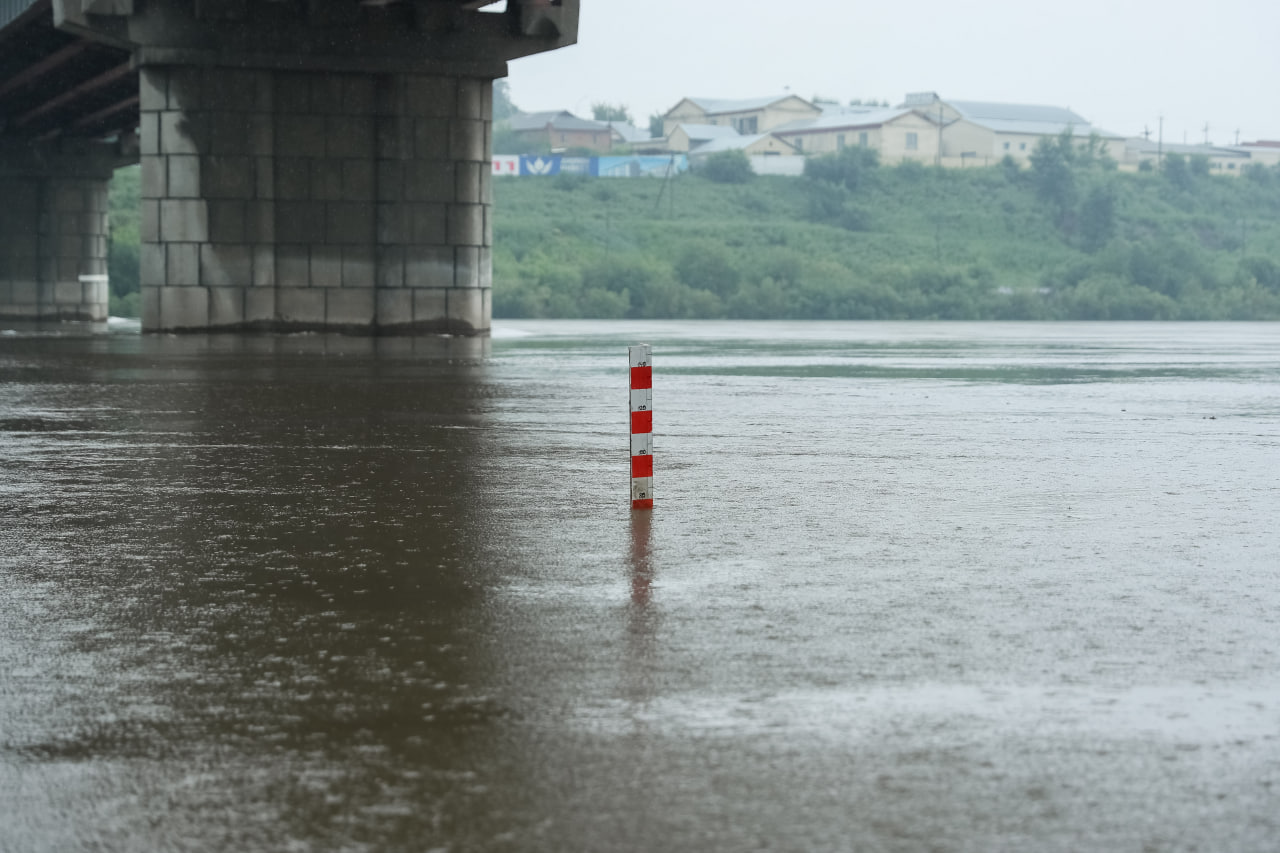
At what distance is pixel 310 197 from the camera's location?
37375 millimetres

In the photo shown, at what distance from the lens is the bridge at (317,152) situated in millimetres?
36312

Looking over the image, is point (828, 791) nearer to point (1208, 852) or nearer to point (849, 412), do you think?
point (1208, 852)

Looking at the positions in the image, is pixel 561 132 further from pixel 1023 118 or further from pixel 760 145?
pixel 1023 118

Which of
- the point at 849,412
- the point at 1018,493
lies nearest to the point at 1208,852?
the point at 1018,493

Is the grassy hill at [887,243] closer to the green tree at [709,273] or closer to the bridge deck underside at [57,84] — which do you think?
the green tree at [709,273]

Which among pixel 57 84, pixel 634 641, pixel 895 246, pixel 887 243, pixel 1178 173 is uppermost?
pixel 1178 173

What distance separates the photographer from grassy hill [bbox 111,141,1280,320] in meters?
96.4

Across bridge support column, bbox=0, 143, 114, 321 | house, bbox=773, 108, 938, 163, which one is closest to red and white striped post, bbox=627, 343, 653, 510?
bridge support column, bbox=0, 143, 114, 321

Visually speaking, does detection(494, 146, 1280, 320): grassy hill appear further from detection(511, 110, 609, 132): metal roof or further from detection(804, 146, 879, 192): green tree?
detection(511, 110, 609, 132): metal roof

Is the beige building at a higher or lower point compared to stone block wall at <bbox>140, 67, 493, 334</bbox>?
higher

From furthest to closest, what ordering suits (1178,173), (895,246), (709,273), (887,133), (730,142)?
(730,142) → (887,133) → (1178,173) → (895,246) → (709,273)

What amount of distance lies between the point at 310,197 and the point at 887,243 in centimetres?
8368

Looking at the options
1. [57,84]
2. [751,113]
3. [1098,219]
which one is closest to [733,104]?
[751,113]

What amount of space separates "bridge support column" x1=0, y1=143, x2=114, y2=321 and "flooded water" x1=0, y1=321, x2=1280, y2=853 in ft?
183
